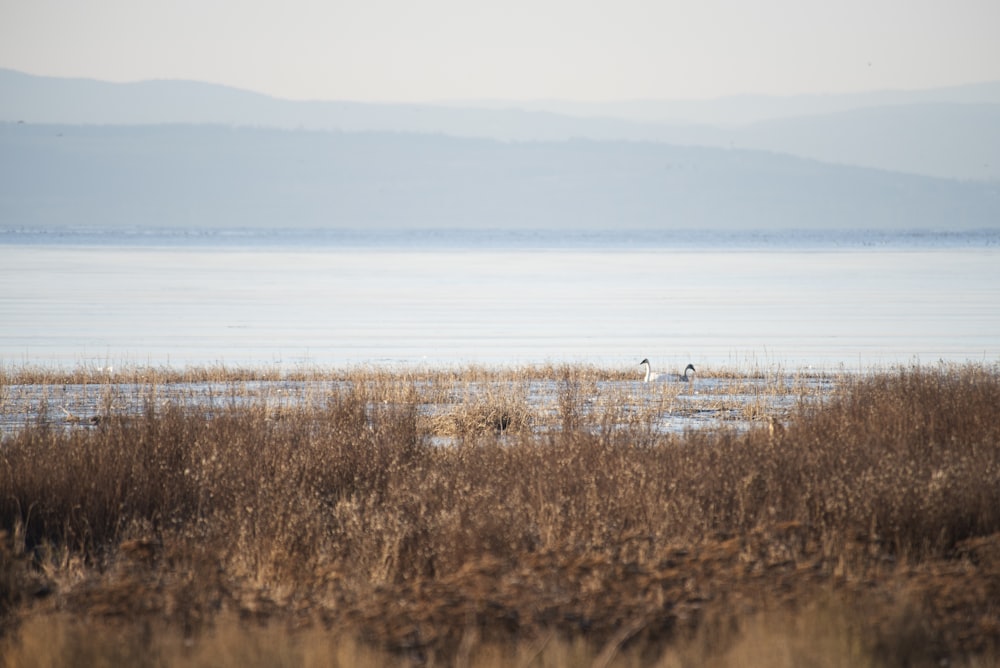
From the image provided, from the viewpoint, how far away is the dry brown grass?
6172 millimetres

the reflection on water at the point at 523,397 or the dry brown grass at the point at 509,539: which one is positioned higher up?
the reflection on water at the point at 523,397

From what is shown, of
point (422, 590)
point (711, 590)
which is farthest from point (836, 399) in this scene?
point (422, 590)

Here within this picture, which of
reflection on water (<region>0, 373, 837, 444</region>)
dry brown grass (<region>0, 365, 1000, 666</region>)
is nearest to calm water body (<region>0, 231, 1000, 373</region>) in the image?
reflection on water (<region>0, 373, 837, 444</region>)

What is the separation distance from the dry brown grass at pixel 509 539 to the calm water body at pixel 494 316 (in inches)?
515

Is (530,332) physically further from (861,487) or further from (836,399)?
(861,487)

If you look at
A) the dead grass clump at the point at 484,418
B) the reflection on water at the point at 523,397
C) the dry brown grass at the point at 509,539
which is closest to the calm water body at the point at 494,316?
the reflection on water at the point at 523,397

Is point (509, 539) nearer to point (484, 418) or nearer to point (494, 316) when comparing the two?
point (484, 418)

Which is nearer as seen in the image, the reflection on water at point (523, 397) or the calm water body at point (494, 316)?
the reflection on water at point (523, 397)

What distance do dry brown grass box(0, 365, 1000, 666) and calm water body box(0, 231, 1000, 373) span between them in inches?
515

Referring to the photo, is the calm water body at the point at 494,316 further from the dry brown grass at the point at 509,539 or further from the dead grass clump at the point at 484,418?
the dry brown grass at the point at 509,539

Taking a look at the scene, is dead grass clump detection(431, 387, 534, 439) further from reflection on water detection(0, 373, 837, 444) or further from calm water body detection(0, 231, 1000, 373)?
calm water body detection(0, 231, 1000, 373)

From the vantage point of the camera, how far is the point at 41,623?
621 cm

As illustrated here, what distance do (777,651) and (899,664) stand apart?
→ 2.55 feet

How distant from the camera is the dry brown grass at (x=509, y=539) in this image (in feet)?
20.2
